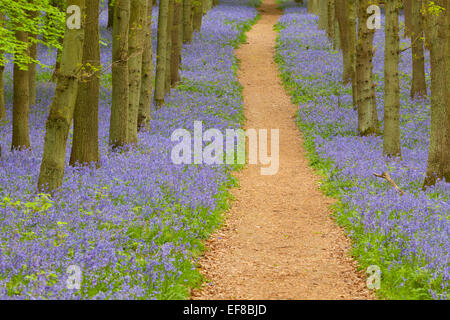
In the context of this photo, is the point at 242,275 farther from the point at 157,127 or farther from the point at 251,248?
the point at 157,127

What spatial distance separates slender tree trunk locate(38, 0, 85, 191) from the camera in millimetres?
9672

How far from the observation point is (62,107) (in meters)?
10.0

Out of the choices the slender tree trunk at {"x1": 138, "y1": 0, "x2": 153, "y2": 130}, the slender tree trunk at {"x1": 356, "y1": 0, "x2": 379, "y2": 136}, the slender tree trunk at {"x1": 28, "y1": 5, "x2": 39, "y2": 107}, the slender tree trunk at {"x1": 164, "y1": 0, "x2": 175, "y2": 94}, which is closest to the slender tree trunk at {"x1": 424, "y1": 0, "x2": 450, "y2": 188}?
the slender tree trunk at {"x1": 356, "y1": 0, "x2": 379, "y2": 136}

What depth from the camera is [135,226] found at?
30.8 feet

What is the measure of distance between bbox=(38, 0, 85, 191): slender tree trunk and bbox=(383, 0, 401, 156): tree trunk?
32.0ft

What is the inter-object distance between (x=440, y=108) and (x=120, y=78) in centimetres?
908

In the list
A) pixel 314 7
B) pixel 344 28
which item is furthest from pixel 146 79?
pixel 314 7

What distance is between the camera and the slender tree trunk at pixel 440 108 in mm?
12812

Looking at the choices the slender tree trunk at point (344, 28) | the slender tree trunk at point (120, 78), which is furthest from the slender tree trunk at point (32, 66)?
the slender tree trunk at point (344, 28)

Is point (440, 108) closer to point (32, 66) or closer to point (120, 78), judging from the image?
point (120, 78)

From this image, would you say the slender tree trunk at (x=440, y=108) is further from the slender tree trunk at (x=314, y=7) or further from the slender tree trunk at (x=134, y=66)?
the slender tree trunk at (x=314, y=7)

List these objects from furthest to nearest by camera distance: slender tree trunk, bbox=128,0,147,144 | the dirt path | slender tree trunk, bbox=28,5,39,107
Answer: slender tree trunk, bbox=28,5,39,107
slender tree trunk, bbox=128,0,147,144
the dirt path

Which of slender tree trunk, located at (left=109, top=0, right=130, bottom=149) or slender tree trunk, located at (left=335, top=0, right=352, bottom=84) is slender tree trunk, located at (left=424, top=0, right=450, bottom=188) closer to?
slender tree trunk, located at (left=109, top=0, right=130, bottom=149)

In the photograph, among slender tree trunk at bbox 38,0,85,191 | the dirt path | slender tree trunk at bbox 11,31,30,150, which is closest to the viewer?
the dirt path
